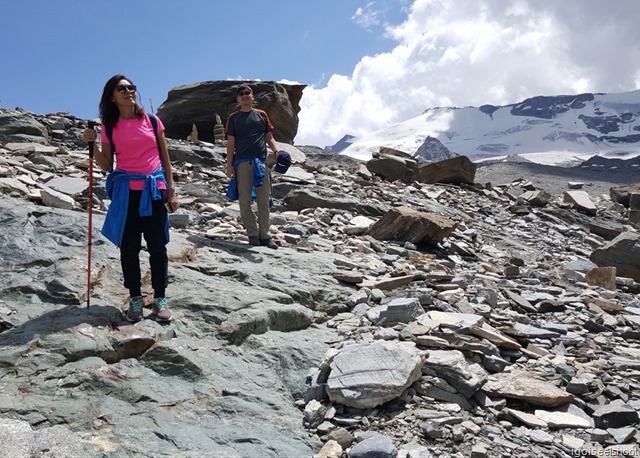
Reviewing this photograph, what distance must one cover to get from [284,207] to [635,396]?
8.30 m

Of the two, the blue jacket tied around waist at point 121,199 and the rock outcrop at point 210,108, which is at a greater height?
the rock outcrop at point 210,108

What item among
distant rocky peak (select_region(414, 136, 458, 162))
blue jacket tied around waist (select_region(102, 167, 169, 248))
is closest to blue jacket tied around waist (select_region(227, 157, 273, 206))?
blue jacket tied around waist (select_region(102, 167, 169, 248))

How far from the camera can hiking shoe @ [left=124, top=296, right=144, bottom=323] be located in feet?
13.4

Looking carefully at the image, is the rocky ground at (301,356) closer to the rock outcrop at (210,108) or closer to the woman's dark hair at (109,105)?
the woman's dark hair at (109,105)

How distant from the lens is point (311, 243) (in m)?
8.34

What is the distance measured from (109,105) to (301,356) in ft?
8.12

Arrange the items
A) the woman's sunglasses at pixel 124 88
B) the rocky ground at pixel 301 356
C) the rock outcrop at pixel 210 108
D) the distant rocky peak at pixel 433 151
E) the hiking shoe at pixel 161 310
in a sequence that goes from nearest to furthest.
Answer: the rocky ground at pixel 301 356, the woman's sunglasses at pixel 124 88, the hiking shoe at pixel 161 310, the rock outcrop at pixel 210 108, the distant rocky peak at pixel 433 151

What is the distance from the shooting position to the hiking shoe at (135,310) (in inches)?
161

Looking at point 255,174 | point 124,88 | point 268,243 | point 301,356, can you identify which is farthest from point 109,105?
point 268,243

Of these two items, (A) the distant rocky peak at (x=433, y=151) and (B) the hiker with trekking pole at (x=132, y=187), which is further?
(A) the distant rocky peak at (x=433, y=151)

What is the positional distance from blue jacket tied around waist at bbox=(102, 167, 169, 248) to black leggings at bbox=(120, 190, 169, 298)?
0.20 feet

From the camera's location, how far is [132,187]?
4156 mm

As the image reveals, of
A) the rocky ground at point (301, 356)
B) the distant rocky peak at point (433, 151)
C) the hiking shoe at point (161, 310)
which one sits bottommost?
the rocky ground at point (301, 356)

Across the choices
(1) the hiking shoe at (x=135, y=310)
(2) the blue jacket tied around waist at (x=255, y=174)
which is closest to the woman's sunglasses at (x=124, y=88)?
(1) the hiking shoe at (x=135, y=310)
